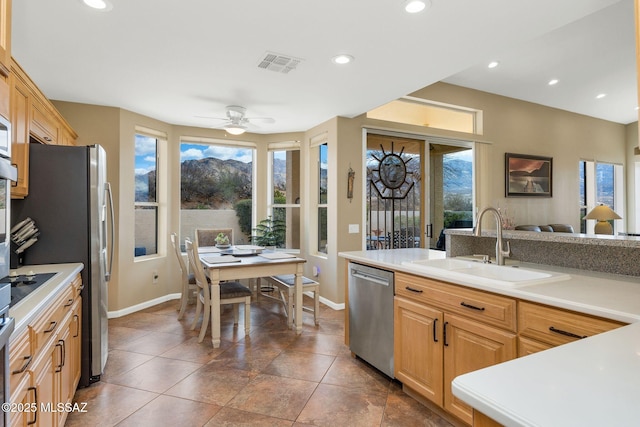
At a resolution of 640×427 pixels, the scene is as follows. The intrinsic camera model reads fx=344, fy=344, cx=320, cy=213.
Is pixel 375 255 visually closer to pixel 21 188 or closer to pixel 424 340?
pixel 424 340

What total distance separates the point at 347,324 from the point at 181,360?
1451mm

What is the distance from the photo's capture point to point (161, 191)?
488 cm

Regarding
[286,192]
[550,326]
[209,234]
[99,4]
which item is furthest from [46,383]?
[286,192]

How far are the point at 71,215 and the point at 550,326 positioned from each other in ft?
9.57

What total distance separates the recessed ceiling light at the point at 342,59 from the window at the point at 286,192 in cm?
278

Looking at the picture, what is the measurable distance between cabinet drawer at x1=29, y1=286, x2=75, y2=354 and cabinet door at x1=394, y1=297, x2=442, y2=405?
1970 mm

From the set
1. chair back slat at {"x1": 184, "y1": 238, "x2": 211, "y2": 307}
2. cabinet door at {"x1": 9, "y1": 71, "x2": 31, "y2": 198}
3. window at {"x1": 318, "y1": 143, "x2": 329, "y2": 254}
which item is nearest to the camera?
cabinet door at {"x1": 9, "y1": 71, "x2": 31, "y2": 198}

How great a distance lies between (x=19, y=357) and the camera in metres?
1.26

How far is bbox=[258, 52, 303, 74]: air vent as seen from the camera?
9.05 ft

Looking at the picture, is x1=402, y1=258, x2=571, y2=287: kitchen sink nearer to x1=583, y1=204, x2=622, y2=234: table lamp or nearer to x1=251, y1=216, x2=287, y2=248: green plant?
x1=251, y1=216, x2=287, y2=248: green plant

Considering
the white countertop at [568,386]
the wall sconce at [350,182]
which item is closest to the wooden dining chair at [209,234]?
the wall sconce at [350,182]

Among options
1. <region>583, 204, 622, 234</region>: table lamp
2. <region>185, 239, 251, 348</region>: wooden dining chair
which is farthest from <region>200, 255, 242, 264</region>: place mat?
<region>583, 204, 622, 234</region>: table lamp

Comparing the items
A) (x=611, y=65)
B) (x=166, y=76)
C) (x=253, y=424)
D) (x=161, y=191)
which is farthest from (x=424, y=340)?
(x=611, y=65)

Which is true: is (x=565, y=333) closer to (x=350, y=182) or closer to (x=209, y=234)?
(x=350, y=182)
